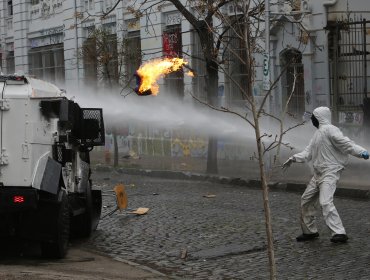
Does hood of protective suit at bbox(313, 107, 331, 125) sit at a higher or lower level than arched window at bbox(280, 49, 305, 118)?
lower

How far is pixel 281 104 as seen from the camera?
2108cm

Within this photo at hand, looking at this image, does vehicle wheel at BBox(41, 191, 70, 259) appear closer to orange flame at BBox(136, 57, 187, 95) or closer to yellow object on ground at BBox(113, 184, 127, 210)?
yellow object on ground at BBox(113, 184, 127, 210)

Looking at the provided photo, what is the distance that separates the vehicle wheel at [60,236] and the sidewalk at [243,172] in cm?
576

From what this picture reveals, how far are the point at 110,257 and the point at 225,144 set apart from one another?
45.2 feet

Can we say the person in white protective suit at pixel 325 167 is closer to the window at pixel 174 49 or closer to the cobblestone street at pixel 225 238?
the cobblestone street at pixel 225 238

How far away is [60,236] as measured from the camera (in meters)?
8.29

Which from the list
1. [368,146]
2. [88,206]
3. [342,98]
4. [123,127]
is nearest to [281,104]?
[342,98]

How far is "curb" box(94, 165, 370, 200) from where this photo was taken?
14.1m

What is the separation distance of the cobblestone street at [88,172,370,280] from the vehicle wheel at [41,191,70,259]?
2.89 ft

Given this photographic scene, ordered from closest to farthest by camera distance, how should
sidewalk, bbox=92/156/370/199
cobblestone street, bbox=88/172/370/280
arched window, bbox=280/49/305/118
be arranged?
cobblestone street, bbox=88/172/370/280
sidewalk, bbox=92/156/370/199
arched window, bbox=280/49/305/118

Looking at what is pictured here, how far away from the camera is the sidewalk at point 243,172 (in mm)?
15147

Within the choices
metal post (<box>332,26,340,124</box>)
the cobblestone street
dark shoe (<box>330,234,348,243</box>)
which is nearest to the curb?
the cobblestone street

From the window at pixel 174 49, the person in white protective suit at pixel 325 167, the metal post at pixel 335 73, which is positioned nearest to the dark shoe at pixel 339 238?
the person in white protective suit at pixel 325 167

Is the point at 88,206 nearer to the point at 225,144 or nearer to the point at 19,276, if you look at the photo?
the point at 19,276
